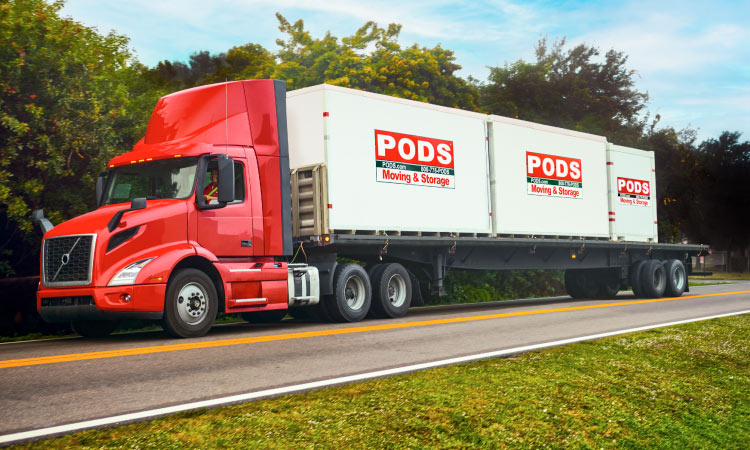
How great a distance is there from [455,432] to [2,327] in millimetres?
11052

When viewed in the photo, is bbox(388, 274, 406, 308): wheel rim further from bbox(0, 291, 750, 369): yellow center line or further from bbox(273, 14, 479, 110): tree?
bbox(273, 14, 479, 110): tree

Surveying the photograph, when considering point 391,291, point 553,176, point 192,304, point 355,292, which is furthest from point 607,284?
point 192,304

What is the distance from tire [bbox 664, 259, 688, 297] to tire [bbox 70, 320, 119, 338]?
1605 centimetres

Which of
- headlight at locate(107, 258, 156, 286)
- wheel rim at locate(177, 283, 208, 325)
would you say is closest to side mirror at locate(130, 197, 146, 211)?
headlight at locate(107, 258, 156, 286)

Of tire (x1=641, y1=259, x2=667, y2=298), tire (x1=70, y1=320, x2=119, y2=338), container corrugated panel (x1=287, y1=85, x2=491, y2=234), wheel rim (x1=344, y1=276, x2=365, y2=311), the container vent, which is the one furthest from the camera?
tire (x1=641, y1=259, x2=667, y2=298)

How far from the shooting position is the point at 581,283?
23234 millimetres

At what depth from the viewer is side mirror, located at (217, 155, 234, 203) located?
38.4 ft

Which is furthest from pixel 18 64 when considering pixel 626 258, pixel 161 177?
pixel 626 258

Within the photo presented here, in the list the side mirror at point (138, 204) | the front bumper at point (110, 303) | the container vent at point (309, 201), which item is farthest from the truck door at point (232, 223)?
the container vent at point (309, 201)

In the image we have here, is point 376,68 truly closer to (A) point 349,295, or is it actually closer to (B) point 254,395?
(A) point 349,295

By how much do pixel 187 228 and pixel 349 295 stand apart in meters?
3.82

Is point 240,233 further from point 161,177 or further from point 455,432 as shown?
point 455,432

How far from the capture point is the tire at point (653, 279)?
2158 cm

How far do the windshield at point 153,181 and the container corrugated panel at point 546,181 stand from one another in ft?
25.4
